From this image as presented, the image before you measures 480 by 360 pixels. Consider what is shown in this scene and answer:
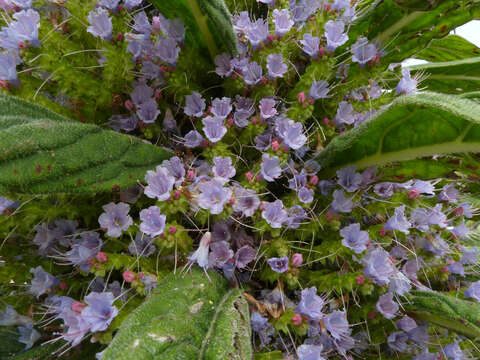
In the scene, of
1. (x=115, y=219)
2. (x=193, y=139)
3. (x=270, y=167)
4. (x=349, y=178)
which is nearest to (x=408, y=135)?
(x=349, y=178)

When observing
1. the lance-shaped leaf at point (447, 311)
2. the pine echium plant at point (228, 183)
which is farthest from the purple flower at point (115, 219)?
the lance-shaped leaf at point (447, 311)

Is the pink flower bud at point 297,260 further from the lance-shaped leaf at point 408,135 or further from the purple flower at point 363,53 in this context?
the purple flower at point 363,53

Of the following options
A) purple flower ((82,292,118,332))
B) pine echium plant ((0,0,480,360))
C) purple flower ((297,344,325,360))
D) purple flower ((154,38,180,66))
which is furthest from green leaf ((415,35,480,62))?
purple flower ((82,292,118,332))

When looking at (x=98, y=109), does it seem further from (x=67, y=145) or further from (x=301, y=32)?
(x=301, y=32)

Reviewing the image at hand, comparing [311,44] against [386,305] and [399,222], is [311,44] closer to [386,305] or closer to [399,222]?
[399,222]

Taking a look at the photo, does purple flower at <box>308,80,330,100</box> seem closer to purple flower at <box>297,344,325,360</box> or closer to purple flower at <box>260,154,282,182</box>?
purple flower at <box>260,154,282,182</box>

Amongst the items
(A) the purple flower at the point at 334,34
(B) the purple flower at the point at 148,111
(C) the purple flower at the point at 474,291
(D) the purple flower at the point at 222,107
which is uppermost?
(A) the purple flower at the point at 334,34

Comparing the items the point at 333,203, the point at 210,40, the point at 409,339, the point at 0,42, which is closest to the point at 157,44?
the point at 210,40
